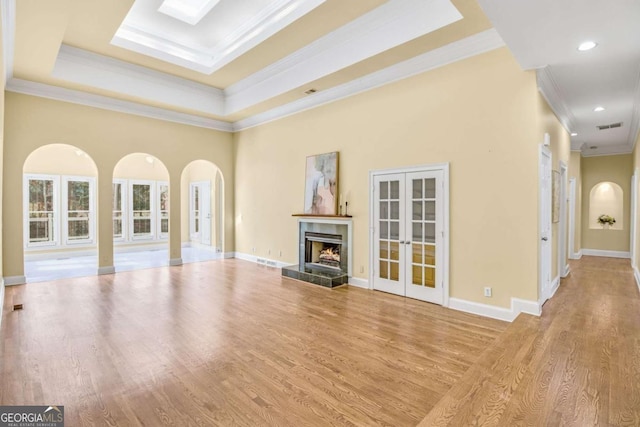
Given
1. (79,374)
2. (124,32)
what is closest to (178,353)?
(79,374)

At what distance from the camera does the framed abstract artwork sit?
6.03 metres

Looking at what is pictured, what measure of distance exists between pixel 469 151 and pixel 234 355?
12.5ft

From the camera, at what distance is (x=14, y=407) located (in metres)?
2.27

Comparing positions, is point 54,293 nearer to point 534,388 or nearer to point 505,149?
point 534,388

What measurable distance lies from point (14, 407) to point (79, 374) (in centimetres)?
48

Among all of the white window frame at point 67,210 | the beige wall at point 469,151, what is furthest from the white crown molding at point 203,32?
the white window frame at point 67,210

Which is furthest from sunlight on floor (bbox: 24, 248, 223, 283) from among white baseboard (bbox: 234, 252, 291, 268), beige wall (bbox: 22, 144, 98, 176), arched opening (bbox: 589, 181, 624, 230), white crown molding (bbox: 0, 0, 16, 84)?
arched opening (bbox: 589, 181, 624, 230)

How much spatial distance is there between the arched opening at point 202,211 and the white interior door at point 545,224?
7.33 m

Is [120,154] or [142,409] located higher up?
[120,154]

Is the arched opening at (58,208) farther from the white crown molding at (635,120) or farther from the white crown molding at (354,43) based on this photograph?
the white crown molding at (635,120)

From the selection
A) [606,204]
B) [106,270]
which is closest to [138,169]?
[106,270]

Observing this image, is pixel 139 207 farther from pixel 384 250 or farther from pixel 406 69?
pixel 406 69

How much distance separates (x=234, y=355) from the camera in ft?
10.2

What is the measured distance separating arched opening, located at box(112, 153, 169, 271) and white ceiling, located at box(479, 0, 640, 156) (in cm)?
868
